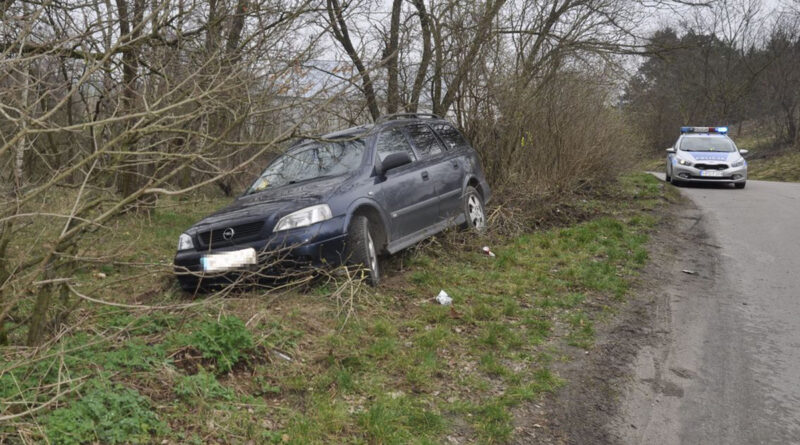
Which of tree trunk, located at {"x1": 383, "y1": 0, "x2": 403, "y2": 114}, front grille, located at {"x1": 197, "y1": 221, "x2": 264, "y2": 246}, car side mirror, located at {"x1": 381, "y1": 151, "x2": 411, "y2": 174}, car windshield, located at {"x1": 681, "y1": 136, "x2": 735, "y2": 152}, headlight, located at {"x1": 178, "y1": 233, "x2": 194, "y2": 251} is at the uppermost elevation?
tree trunk, located at {"x1": 383, "y1": 0, "x2": 403, "y2": 114}

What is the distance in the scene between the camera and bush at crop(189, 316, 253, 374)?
160 inches

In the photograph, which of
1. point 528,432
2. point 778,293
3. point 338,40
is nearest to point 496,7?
point 338,40

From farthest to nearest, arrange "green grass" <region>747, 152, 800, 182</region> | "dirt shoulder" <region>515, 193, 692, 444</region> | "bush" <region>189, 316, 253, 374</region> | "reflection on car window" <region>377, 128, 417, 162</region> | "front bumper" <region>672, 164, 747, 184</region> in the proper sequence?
1. "green grass" <region>747, 152, 800, 182</region>
2. "front bumper" <region>672, 164, 747, 184</region>
3. "reflection on car window" <region>377, 128, 417, 162</region>
4. "bush" <region>189, 316, 253, 374</region>
5. "dirt shoulder" <region>515, 193, 692, 444</region>

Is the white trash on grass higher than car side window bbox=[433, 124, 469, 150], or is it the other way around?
car side window bbox=[433, 124, 469, 150]

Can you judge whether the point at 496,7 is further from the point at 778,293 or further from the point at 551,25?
the point at 778,293

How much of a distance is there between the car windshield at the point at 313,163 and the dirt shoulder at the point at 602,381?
3117mm

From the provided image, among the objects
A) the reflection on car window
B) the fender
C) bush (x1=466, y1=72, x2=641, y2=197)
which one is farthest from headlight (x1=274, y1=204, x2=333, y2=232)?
bush (x1=466, y1=72, x2=641, y2=197)

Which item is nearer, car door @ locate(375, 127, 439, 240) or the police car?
car door @ locate(375, 127, 439, 240)

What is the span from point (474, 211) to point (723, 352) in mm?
4295

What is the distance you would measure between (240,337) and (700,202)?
1267 cm

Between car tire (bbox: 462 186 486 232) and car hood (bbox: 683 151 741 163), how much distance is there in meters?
11.2

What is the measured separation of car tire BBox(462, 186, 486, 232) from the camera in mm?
8508

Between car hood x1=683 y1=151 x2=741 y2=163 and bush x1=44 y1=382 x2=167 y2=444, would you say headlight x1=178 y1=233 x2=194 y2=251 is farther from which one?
car hood x1=683 y1=151 x2=741 y2=163

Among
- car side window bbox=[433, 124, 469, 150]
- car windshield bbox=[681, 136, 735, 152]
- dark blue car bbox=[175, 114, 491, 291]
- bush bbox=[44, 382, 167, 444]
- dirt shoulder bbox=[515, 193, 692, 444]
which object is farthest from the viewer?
car windshield bbox=[681, 136, 735, 152]
